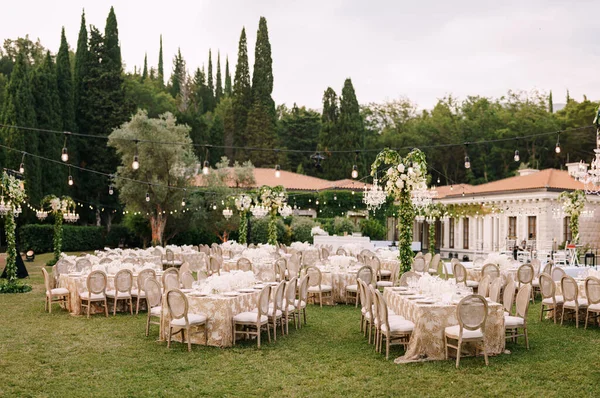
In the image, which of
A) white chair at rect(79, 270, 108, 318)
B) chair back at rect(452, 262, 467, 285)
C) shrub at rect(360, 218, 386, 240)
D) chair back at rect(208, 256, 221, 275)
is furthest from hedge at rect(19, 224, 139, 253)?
chair back at rect(452, 262, 467, 285)

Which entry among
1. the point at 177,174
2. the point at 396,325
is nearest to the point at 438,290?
the point at 396,325

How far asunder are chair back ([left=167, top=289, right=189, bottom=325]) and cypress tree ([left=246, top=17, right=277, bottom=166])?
41537 millimetres

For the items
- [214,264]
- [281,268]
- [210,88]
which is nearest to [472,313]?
[281,268]

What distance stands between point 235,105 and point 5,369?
47433mm

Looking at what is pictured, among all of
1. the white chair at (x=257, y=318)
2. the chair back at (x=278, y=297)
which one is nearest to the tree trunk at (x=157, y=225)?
the chair back at (x=278, y=297)

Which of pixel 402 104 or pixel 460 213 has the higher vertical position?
pixel 402 104

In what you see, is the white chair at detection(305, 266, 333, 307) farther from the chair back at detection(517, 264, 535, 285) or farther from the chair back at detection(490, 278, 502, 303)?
the chair back at detection(517, 264, 535, 285)

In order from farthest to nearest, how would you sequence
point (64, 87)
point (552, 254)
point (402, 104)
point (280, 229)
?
point (402, 104) → point (64, 87) → point (280, 229) → point (552, 254)

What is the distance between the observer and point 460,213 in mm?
36125

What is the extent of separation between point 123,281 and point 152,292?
2.53m

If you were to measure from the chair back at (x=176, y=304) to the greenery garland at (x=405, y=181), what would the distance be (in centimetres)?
555

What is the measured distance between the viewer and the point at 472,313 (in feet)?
26.7

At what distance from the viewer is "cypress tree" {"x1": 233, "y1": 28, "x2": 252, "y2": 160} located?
5319 cm

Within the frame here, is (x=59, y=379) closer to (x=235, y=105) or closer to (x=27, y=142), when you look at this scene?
(x=27, y=142)
